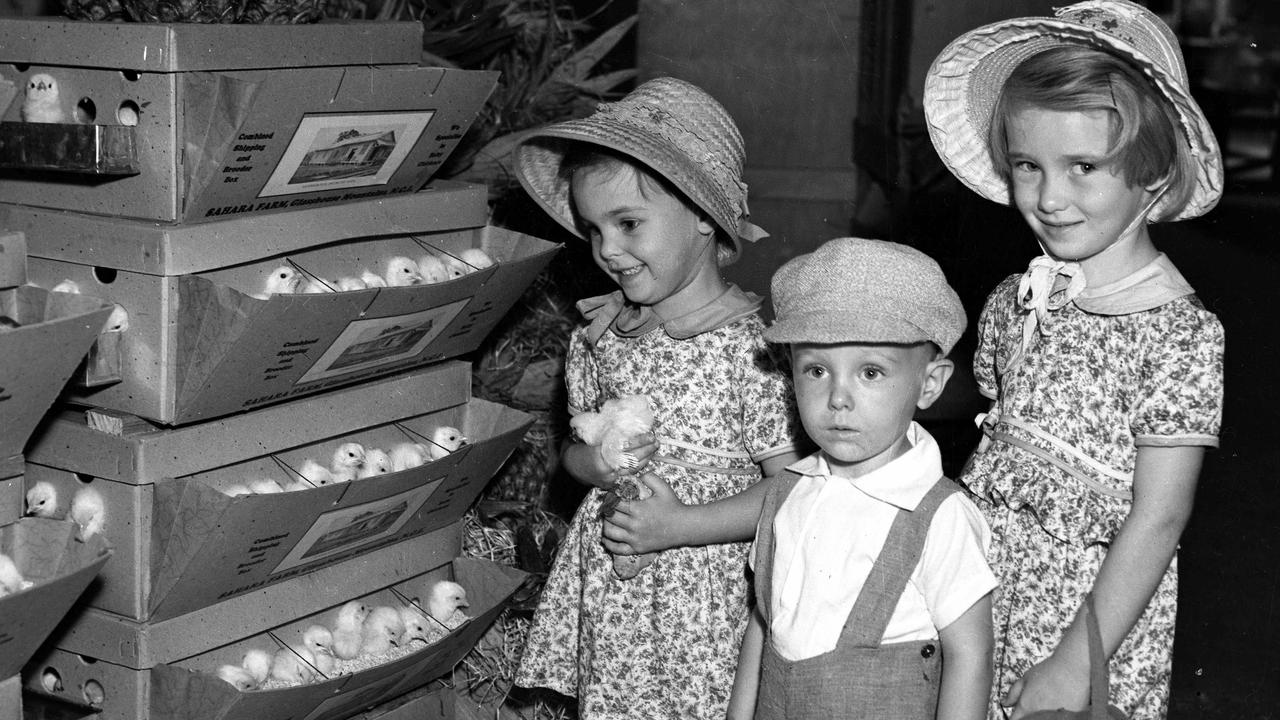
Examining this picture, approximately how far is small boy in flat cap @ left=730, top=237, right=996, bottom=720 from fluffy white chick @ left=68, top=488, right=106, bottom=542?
1.31 meters

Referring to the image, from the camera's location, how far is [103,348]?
264 cm

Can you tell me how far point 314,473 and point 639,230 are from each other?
34.5 inches

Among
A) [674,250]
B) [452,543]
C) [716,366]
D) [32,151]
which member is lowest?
[452,543]

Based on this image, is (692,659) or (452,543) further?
(452,543)

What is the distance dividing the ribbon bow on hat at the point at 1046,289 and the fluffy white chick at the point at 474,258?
4.16ft

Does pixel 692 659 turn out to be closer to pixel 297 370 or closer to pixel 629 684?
pixel 629 684

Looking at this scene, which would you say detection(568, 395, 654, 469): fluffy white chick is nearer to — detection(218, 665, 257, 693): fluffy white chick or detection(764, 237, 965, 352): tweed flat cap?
detection(764, 237, 965, 352): tweed flat cap

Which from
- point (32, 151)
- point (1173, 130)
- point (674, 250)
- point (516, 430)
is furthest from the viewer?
point (516, 430)

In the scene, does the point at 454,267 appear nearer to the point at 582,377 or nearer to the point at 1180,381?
the point at 582,377

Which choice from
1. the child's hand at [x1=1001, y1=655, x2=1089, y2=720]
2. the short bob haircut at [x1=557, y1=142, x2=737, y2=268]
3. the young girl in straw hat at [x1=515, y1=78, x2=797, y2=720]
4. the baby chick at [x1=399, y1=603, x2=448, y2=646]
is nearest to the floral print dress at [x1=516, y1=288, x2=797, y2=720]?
the young girl in straw hat at [x1=515, y1=78, x2=797, y2=720]

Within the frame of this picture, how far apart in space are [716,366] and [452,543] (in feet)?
2.96

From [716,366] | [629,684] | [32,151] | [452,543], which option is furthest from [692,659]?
[32,151]

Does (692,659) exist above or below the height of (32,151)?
below

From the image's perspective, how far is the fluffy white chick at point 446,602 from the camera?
3291mm
